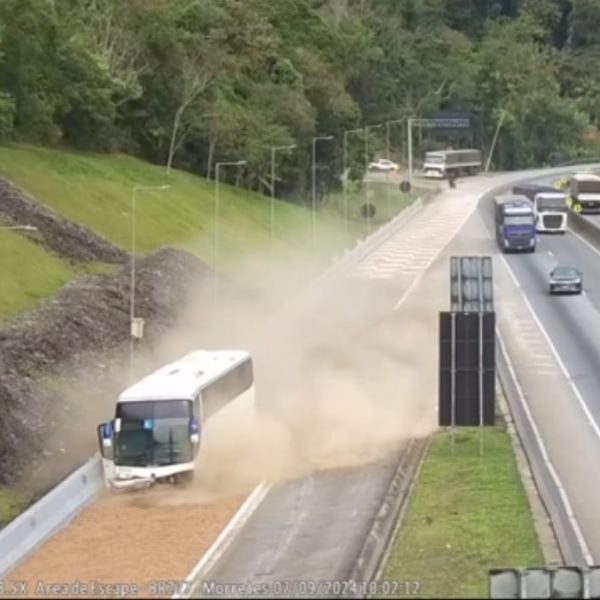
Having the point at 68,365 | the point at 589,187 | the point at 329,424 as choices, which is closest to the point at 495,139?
the point at 589,187

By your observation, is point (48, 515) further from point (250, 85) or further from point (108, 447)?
point (250, 85)

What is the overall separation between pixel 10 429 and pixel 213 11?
7239cm

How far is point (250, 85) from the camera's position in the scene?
115812 millimetres

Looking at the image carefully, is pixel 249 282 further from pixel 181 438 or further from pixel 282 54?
pixel 282 54

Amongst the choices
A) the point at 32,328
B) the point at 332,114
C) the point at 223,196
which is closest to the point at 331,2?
the point at 332,114

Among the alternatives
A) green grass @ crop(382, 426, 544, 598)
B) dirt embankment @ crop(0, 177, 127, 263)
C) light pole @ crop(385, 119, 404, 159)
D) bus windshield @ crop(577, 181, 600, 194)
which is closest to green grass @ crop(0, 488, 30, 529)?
green grass @ crop(382, 426, 544, 598)

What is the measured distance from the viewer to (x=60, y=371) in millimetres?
48031

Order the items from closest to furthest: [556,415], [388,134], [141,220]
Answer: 1. [556,415]
2. [141,220]
3. [388,134]

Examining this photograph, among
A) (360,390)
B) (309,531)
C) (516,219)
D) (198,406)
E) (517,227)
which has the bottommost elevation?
(309,531)

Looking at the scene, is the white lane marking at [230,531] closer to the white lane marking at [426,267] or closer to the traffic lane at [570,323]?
the traffic lane at [570,323]

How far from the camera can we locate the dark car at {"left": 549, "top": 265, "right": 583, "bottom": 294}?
76438mm

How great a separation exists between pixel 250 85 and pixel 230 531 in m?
84.9

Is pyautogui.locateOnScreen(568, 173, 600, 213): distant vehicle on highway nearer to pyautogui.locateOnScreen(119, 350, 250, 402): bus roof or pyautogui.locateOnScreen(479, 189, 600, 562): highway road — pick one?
pyautogui.locateOnScreen(479, 189, 600, 562): highway road

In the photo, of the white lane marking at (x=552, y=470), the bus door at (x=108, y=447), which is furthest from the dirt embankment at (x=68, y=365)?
the white lane marking at (x=552, y=470)
